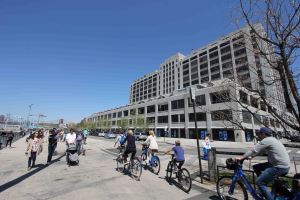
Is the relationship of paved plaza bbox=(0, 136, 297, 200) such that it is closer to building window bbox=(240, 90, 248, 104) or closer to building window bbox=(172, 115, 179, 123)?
building window bbox=(240, 90, 248, 104)

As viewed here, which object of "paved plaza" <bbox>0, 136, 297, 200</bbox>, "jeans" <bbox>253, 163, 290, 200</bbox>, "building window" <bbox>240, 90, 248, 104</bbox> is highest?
"building window" <bbox>240, 90, 248, 104</bbox>

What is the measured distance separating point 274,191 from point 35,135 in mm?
9717

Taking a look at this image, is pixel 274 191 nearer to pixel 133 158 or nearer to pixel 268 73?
pixel 268 73

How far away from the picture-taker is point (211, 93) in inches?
1500

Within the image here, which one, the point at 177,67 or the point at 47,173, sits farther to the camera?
the point at 177,67

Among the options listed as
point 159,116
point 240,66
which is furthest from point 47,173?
point 159,116

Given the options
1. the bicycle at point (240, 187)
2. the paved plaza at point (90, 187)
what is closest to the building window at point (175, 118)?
the paved plaza at point (90, 187)

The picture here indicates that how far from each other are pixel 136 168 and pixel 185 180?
87.7 inches

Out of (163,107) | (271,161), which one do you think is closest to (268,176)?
(271,161)

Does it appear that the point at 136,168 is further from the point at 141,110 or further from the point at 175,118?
the point at 141,110

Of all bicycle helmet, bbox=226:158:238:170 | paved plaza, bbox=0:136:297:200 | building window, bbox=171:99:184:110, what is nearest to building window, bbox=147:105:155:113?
building window, bbox=171:99:184:110

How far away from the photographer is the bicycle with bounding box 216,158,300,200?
3.63m

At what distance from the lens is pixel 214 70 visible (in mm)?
70625

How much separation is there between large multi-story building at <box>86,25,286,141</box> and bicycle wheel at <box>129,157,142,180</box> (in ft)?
11.0
